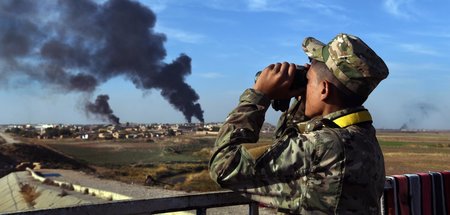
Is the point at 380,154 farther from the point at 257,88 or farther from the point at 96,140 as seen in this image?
the point at 96,140

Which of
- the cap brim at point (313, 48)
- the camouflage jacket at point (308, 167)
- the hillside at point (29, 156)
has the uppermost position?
the cap brim at point (313, 48)

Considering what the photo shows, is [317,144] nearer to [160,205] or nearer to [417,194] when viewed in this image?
[160,205]

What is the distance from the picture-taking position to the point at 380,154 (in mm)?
2447

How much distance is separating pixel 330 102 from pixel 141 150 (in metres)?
138

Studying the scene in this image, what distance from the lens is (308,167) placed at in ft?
7.32

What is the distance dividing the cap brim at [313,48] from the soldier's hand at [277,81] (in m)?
0.10

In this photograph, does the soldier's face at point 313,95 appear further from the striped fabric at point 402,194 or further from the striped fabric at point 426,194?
the striped fabric at point 426,194

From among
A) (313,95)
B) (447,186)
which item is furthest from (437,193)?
(313,95)

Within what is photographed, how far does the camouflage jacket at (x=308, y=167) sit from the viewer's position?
2226 millimetres

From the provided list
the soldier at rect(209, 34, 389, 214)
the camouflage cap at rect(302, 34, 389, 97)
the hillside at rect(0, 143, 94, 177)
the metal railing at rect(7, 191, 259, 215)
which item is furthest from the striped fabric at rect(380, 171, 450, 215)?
the hillside at rect(0, 143, 94, 177)

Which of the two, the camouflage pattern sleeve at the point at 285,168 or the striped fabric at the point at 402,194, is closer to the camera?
the camouflage pattern sleeve at the point at 285,168

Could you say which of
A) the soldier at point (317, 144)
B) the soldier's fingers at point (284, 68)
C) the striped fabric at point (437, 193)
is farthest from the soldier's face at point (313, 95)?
the striped fabric at point (437, 193)

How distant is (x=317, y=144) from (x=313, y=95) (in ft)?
1.09

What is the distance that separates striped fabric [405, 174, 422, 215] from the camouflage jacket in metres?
2.43
